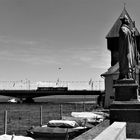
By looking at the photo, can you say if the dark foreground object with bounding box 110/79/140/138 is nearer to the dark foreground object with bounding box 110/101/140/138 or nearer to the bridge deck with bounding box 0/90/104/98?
the dark foreground object with bounding box 110/101/140/138

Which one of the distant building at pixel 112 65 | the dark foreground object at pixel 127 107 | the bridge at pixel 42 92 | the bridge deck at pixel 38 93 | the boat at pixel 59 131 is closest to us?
the dark foreground object at pixel 127 107

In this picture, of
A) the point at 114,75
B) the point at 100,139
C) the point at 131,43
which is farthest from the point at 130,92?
the point at 114,75

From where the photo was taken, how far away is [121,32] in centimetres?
1244

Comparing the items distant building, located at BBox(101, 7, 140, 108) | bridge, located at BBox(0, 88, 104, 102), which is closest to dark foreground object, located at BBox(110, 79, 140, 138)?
distant building, located at BBox(101, 7, 140, 108)

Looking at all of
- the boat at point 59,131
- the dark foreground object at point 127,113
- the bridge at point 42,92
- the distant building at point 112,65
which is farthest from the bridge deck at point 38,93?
the dark foreground object at point 127,113

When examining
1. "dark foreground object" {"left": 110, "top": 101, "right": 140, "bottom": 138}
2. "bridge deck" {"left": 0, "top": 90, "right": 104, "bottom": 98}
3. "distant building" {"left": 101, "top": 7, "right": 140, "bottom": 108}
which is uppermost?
"distant building" {"left": 101, "top": 7, "right": 140, "bottom": 108}

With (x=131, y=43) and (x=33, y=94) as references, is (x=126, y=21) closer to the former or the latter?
(x=131, y=43)

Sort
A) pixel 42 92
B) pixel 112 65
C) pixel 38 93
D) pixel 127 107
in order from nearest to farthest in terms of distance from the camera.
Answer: pixel 127 107 → pixel 112 65 → pixel 38 93 → pixel 42 92

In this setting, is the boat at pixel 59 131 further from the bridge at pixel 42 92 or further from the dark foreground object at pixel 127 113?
the bridge at pixel 42 92

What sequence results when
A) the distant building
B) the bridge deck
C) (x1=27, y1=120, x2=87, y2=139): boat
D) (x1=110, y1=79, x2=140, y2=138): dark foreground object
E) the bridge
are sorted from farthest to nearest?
1. the bridge
2. the bridge deck
3. the distant building
4. (x1=27, y1=120, x2=87, y2=139): boat
5. (x1=110, y1=79, x2=140, y2=138): dark foreground object

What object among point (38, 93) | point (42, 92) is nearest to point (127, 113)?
point (38, 93)

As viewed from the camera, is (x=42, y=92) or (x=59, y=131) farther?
(x=42, y=92)

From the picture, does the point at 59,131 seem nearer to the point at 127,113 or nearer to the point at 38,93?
the point at 127,113

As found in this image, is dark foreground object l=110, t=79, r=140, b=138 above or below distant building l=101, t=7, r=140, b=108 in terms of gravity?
below
